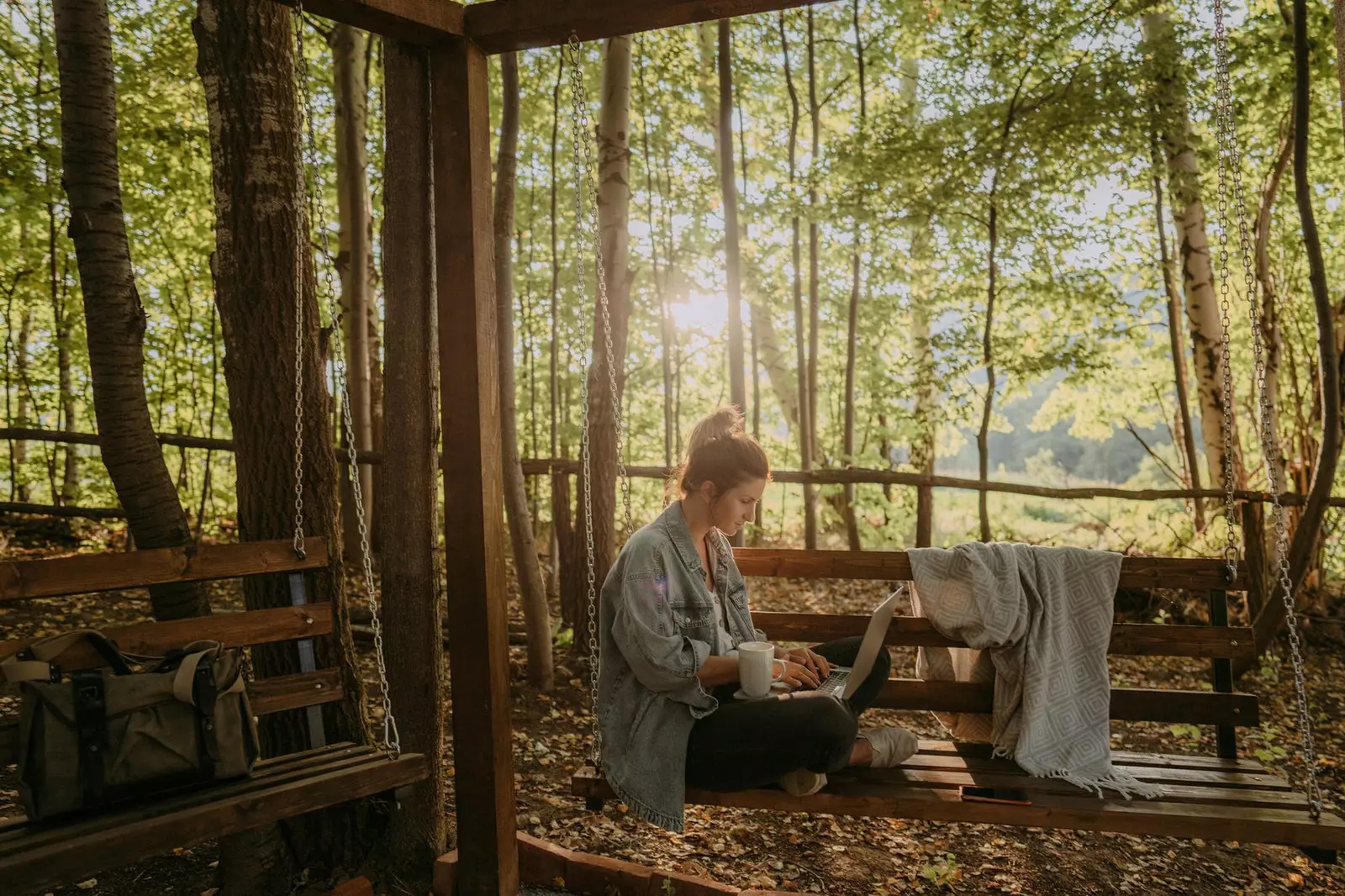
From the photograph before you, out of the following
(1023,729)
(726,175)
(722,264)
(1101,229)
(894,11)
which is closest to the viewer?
(1023,729)

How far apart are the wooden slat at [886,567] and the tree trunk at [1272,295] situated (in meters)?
4.62

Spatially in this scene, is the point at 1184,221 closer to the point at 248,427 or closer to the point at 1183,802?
the point at 1183,802

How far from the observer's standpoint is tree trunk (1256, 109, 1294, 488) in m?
6.82

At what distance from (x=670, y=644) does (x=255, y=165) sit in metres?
2.23

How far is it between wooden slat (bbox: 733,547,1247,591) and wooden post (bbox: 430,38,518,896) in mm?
1159

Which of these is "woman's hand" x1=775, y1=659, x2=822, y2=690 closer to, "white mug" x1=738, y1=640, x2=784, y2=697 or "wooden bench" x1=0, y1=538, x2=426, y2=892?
"white mug" x1=738, y1=640, x2=784, y2=697

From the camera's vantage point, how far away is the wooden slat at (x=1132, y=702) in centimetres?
299

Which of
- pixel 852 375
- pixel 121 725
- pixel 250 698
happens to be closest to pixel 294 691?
pixel 250 698

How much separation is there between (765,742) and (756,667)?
0.22 meters

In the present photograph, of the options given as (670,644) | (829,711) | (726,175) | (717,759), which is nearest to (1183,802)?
(829,711)

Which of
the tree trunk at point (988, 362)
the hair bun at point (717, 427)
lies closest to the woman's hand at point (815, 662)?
the hair bun at point (717, 427)

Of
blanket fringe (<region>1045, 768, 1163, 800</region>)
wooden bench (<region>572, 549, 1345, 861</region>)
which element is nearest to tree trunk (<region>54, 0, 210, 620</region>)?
wooden bench (<region>572, 549, 1345, 861</region>)

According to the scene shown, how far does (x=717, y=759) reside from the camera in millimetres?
2555

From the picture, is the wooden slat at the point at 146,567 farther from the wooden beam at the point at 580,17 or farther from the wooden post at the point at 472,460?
A: the wooden beam at the point at 580,17
